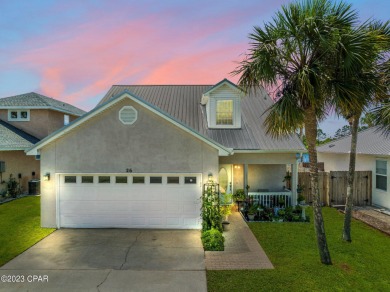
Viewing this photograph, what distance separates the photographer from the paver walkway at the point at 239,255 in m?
7.64

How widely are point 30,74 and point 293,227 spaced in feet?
73.0

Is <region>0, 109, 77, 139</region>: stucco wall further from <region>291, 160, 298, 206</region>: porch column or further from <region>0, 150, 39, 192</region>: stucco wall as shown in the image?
<region>291, 160, 298, 206</region>: porch column

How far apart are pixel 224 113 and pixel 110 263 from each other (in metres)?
10.4

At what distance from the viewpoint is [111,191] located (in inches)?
438

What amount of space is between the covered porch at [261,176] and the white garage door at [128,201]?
3398 mm

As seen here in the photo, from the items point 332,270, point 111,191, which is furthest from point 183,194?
point 332,270

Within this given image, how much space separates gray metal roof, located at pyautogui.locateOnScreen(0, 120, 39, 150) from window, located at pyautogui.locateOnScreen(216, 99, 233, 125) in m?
13.7

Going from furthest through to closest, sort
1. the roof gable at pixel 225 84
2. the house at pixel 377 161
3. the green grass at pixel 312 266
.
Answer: the roof gable at pixel 225 84, the house at pixel 377 161, the green grass at pixel 312 266

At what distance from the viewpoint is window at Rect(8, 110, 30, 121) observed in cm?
2075

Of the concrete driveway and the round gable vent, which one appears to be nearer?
the concrete driveway

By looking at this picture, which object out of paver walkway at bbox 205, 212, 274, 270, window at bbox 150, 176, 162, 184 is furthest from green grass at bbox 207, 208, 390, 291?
window at bbox 150, 176, 162, 184

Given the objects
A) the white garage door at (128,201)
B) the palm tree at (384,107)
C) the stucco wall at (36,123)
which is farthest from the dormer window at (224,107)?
the stucco wall at (36,123)

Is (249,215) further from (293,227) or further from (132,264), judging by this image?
(132,264)

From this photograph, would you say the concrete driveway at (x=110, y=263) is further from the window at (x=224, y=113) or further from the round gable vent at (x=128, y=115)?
the window at (x=224, y=113)
